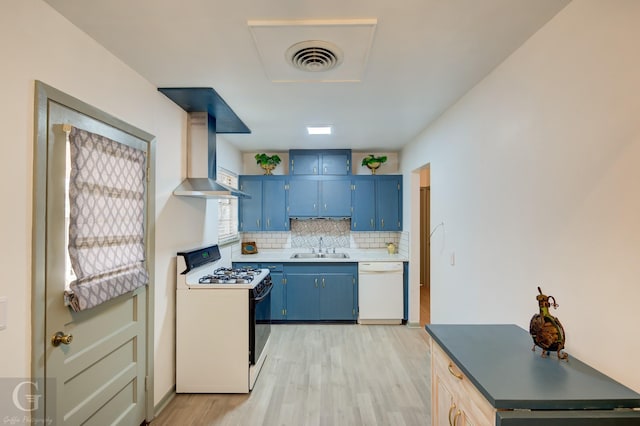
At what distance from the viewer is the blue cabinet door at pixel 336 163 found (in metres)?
4.65

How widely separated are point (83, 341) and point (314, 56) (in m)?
2.12

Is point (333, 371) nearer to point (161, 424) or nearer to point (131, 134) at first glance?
point (161, 424)

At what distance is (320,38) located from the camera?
5.49ft

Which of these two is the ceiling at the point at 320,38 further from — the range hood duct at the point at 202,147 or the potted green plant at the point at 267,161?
the potted green plant at the point at 267,161

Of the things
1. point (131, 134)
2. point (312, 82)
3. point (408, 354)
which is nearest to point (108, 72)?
point (131, 134)

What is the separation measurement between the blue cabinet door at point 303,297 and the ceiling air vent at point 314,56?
114 inches

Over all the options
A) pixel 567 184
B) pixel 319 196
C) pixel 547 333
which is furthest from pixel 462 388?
pixel 319 196

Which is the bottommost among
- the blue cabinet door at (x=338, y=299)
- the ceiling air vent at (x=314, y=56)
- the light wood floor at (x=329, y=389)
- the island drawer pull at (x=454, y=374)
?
the light wood floor at (x=329, y=389)

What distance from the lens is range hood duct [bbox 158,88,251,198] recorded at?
2604mm

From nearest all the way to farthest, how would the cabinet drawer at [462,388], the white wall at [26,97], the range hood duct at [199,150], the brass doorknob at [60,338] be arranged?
the cabinet drawer at [462,388]
the white wall at [26,97]
the brass doorknob at [60,338]
the range hood duct at [199,150]

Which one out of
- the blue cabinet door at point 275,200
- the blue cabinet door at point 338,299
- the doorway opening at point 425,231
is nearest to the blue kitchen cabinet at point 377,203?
the blue cabinet door at point 338,299

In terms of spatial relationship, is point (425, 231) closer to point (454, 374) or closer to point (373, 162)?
point (373, 162)

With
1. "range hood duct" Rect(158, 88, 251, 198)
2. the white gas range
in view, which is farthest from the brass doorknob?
"range hood duct" Rect(158, 88, 251, 198)

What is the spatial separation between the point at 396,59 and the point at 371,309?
3268 mm
